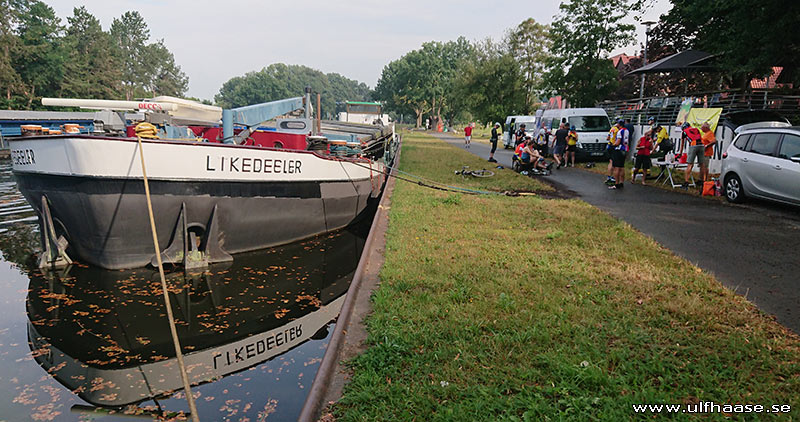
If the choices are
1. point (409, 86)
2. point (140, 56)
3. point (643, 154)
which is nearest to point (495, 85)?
point (643, 154)

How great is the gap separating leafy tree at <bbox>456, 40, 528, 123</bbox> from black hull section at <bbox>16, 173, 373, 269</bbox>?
1699 inches

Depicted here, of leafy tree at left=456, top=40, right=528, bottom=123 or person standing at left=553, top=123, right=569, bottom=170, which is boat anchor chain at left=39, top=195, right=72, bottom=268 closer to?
person standing at left=553, top=123, right=569, bottom=170

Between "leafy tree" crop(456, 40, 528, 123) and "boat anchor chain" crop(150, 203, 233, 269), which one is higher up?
"leafy tree" crop(456, 40, 528, 123)

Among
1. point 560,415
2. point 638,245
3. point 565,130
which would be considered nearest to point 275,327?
point 560,415

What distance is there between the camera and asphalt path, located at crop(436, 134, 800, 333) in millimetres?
5191

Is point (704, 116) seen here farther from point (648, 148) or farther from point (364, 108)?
point (364, 108)

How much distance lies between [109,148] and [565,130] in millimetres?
16842

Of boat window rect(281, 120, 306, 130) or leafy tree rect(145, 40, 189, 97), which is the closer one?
boat window rect(281, 120, 306, 130)

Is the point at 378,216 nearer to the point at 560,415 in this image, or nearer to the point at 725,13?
the point at 560,415

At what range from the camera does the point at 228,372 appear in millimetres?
4699

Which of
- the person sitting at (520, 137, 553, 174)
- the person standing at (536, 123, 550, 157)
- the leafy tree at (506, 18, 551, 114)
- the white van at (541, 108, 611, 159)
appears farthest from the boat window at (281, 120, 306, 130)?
the leafy tree at (506, 18, 551, 114)

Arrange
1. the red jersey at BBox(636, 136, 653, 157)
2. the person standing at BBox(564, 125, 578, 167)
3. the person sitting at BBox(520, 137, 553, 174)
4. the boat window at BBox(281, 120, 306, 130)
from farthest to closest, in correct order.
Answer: the person standing at BBox(564, 125, 578, 167) → the person sitting at BBox(520, 137, 553, 174) → the red jersey at BBox(636, 136, 653, 157) → the boat window at BBox(281, 120, 306, 130)

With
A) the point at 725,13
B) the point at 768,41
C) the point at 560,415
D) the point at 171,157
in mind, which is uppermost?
the point at 725,13

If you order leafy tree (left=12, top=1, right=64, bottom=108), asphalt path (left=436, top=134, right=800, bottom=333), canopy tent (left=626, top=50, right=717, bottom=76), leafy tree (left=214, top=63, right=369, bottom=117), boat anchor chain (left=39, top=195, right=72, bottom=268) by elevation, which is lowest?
boat anchor chain (left=39, top=195, right=72, bottom=268)
